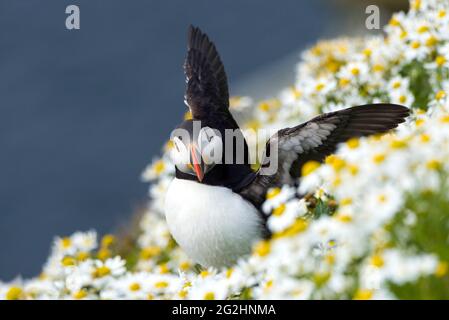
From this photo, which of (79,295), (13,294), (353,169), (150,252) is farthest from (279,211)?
(150,252)

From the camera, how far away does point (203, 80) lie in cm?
504

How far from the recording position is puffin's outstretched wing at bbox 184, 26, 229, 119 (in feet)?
15.6

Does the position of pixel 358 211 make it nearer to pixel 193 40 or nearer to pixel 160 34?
pixel 193 40

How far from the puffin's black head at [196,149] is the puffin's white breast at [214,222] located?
9 cm

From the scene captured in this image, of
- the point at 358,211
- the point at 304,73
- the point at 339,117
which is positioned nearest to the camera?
the point at 358,211

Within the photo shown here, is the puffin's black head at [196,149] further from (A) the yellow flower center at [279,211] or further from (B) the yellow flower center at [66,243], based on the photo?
(B) the yellow flower center at [66,243]

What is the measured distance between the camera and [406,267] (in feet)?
8.20

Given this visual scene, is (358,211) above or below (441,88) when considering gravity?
below

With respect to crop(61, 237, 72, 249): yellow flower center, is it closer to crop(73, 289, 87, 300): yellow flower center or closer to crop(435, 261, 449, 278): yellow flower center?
crop(73, 289, 87, 300): yellow flower center

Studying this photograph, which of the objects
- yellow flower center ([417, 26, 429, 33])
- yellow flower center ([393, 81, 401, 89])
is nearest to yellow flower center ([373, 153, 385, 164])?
yellow flower center ([393, 81, 401, 89])

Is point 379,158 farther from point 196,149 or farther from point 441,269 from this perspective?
point 196,149

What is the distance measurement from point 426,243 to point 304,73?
4.78 metres

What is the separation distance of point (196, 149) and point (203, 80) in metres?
0.97

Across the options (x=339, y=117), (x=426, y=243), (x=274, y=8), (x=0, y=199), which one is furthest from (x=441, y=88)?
(x=274, y=8)
